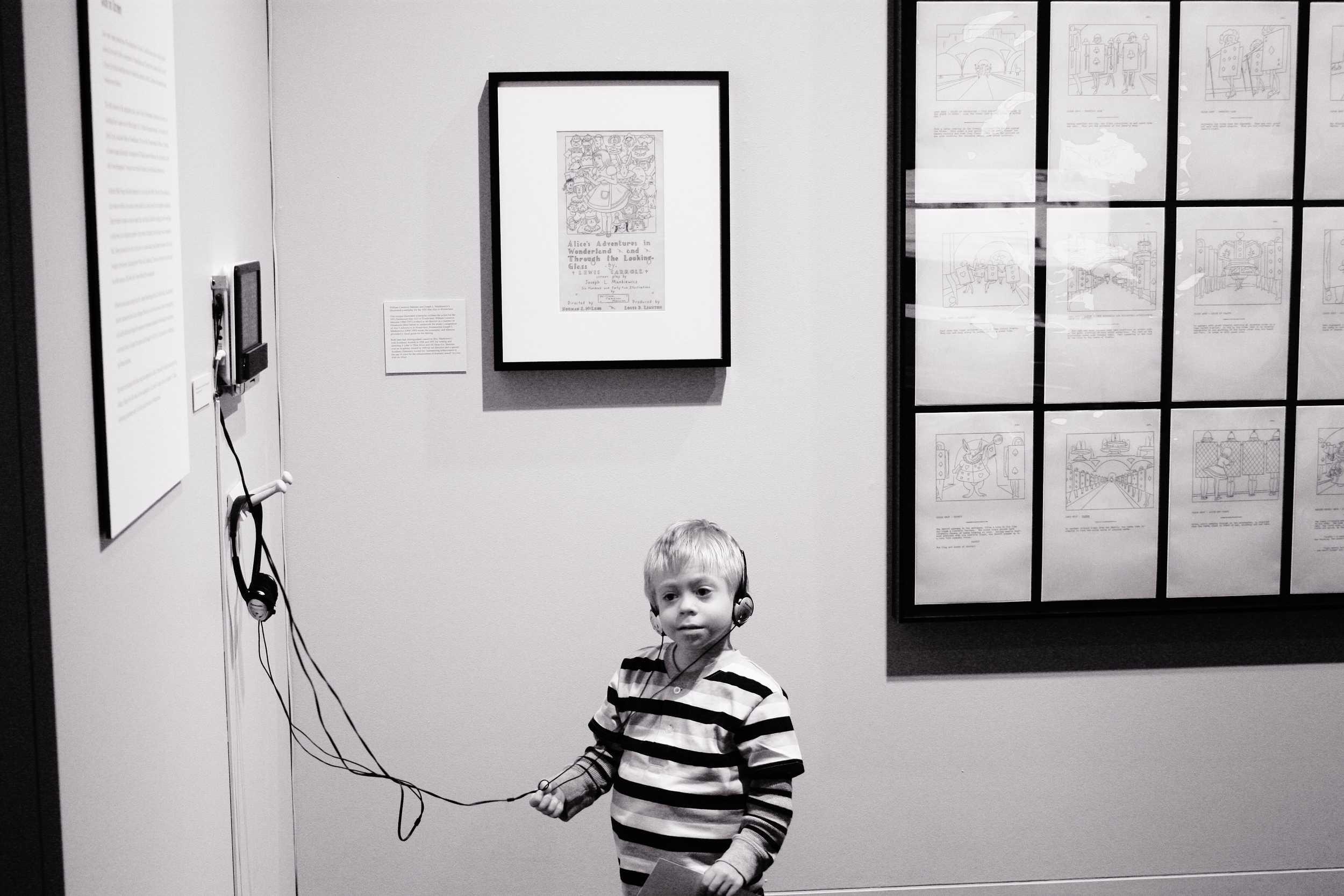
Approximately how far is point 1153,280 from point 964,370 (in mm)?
411

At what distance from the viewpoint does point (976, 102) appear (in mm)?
2395

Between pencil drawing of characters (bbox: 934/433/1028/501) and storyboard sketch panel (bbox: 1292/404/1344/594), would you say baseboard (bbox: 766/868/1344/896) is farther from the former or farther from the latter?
pencil drawing of characters (bbox: 934/433/1028/501)

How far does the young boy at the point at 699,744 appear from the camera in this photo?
65.7 inches

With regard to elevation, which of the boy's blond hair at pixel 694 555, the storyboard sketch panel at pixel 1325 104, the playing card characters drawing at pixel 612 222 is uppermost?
the storyboard sketch panel at pixel 1325 104

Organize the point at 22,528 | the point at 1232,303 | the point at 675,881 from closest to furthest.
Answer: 1. the point at 22,528
2. the point at 675,881
3. the point at 1232,303

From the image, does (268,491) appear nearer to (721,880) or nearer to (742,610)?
(742,610)

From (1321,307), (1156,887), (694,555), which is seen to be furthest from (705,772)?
(1321,307)

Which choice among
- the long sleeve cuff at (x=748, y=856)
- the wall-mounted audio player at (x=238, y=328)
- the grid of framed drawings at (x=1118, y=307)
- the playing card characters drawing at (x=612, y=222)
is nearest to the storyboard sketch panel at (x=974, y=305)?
the grid of framed drawings at (x=1118, y=307)

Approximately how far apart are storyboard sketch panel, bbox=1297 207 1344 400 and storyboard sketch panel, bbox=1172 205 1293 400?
36 mm

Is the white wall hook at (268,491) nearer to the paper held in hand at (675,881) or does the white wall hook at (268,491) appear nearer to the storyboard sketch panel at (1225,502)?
the paper held in hand at (675,881)

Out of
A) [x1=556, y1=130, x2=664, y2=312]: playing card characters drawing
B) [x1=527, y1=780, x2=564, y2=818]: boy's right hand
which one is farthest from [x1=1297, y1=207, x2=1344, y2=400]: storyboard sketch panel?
[x1=527, y1=780, x2=564, y2=818]: boy's right hand

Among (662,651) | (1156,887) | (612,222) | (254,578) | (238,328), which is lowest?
(1156,887)

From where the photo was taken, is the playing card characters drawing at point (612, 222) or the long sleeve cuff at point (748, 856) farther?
the playing card characters drawing at point (612, 222)

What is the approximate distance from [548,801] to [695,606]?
33 cm
